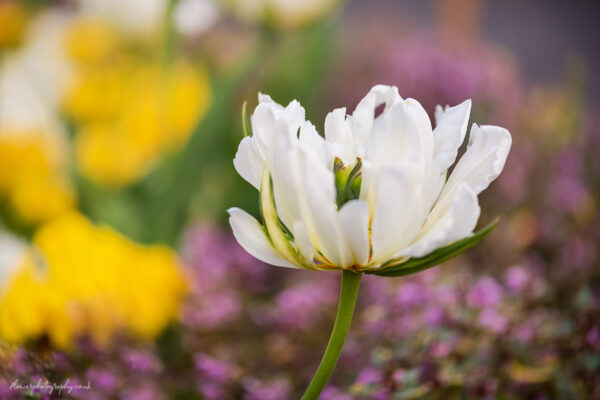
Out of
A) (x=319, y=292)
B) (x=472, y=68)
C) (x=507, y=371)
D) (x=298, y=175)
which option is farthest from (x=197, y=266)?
(x=472, y=68)

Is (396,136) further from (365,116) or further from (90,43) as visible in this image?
(90,43)

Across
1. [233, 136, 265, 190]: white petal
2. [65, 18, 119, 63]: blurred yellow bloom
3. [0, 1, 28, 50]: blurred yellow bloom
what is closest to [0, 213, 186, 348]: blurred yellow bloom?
[233, 136, 265, 190]: white petal

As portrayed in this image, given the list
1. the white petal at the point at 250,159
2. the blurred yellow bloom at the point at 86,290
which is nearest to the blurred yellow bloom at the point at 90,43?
the blurred yellow bloom at the point at 86,290

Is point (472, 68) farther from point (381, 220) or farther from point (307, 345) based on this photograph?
Answer: point (381, 220)

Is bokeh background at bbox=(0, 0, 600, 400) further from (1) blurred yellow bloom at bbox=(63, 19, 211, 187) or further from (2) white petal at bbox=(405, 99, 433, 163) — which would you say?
(2) white petal at bbox=(405, 99, 433, 163)

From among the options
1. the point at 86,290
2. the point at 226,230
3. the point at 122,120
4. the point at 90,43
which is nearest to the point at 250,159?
the point at 86,290
